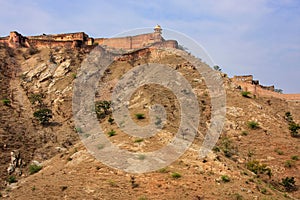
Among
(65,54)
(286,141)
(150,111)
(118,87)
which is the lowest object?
(286,141)

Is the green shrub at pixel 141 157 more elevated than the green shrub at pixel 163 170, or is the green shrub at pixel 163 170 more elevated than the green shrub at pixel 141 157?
the green shrub at pixel 141 157

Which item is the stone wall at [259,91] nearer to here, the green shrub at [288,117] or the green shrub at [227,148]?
the green shrub at [288,117]

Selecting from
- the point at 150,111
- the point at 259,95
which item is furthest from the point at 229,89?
the point at 150,111

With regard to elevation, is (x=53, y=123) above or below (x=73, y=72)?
below

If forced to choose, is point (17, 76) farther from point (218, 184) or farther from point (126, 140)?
point (218, 184)

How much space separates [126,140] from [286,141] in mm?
14002

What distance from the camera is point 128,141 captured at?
26.5m

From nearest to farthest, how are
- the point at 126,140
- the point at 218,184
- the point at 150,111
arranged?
the point at 218,184
the point at 126,140
the point at 150,111

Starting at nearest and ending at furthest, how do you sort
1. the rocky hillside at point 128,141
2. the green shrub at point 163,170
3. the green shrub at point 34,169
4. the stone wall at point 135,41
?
the rocky hillside at point 128,141, the green shrub at point 163,170, the green shrub at point 34,169, the stone wall at point 135,41

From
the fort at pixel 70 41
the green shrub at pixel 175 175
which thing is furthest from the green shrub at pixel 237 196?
the fort at pixel 70 41

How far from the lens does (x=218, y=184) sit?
23094mm

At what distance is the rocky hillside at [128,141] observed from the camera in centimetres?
2248

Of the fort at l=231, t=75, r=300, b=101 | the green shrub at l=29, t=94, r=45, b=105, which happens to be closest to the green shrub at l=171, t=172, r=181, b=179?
the green shrub at l=29, t=94, r=45, b=105

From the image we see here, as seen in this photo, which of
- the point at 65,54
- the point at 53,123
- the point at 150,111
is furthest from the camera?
the point at 65,54
